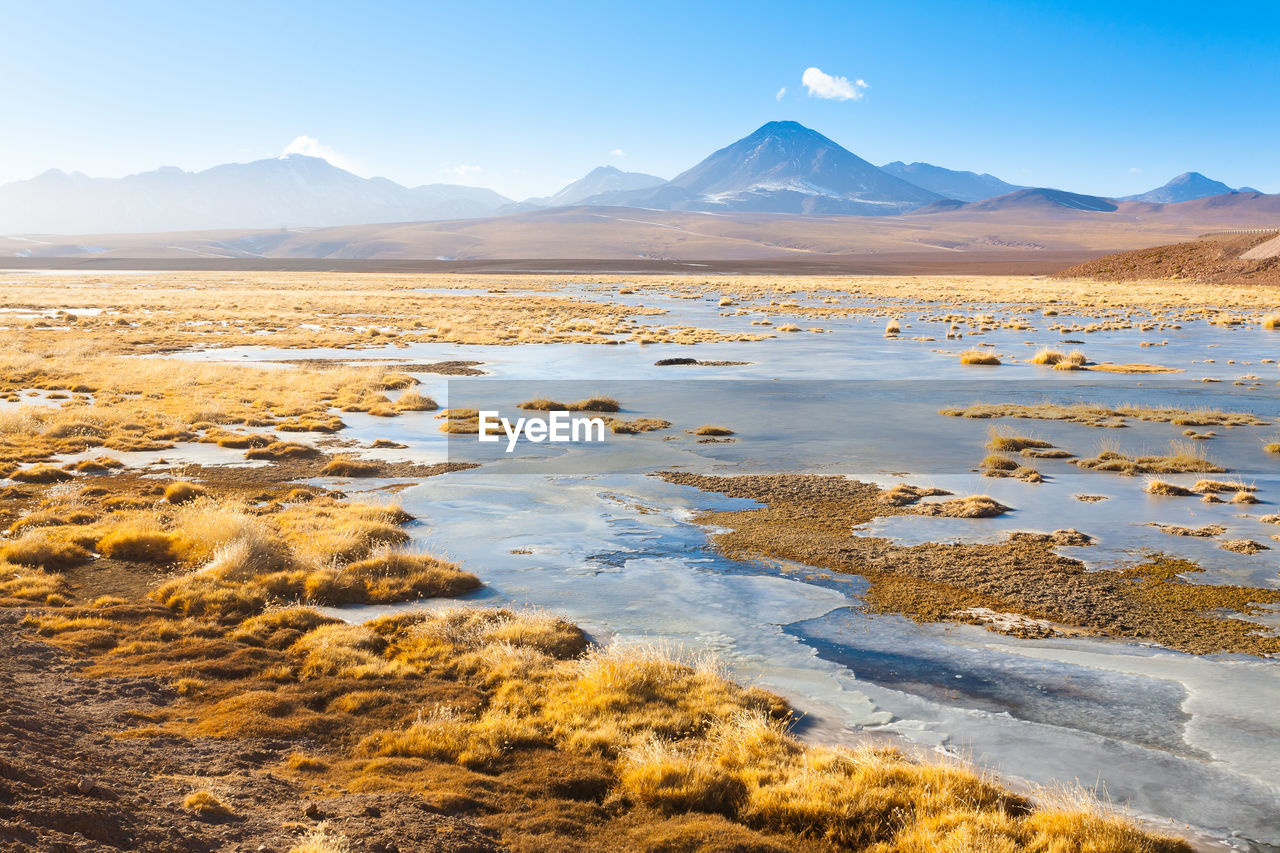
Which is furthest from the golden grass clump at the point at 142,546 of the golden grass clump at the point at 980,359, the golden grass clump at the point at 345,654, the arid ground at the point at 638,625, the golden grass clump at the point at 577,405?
the golden grass clump at the point at 980,359

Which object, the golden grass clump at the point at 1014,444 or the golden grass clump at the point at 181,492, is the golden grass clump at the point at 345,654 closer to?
the golden grass clump at the point at 181,492

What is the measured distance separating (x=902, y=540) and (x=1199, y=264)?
107 m

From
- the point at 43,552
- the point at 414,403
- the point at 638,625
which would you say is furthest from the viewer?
the point at 414,403

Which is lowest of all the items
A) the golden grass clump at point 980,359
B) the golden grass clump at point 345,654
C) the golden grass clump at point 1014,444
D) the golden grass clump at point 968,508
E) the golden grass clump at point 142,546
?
the golden grass clump at point 345,654

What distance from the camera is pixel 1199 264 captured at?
103 metres

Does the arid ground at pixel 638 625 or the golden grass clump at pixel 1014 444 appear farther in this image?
the golden grass clump at pixel 1014 444

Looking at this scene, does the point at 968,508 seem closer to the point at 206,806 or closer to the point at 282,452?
the point at 206,806

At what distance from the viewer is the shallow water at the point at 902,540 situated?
349 inches

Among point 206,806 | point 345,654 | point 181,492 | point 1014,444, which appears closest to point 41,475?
point 181,492

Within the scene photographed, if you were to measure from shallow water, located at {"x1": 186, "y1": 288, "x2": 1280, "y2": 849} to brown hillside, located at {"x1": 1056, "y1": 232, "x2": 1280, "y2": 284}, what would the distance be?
72.9 meters

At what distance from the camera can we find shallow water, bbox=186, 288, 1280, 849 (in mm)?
8859

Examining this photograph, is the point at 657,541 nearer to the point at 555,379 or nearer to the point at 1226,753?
the point at 1226,753

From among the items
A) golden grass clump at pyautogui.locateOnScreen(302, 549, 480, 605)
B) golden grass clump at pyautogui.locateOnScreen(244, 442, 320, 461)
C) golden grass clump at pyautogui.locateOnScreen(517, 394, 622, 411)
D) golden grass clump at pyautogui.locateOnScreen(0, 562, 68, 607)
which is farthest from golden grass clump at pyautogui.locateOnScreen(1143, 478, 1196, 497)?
golden grass clump at pyautogui.locateOnScreen(0, 562, 68, 607)

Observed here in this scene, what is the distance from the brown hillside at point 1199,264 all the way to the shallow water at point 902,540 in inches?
2871
